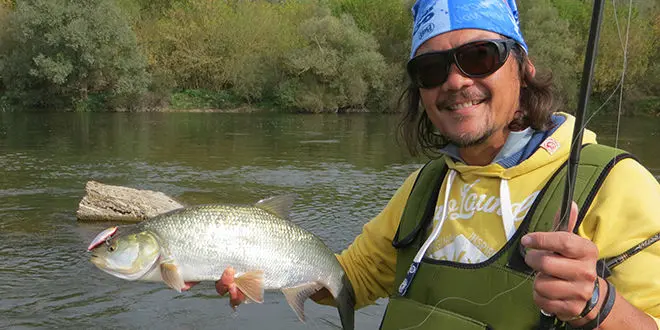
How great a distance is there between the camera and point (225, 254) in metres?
3.53

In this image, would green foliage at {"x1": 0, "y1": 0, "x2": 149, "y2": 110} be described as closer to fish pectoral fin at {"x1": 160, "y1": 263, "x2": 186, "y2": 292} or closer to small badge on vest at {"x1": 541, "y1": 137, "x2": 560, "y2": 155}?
fish pectoral fin at {"x1": 160, "y1": 263, "x2": 186, "y2": 292}

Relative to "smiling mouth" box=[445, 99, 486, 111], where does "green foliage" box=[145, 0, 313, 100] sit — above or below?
above

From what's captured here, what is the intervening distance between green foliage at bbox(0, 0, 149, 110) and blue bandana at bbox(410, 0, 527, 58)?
46510 mm

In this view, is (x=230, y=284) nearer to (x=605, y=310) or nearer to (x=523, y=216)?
(x=523, y=216)

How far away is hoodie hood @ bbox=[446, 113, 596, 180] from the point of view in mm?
2471

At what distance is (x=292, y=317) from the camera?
7.77 m

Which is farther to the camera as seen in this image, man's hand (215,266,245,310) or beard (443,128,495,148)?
man's hand (215,266,245,310)

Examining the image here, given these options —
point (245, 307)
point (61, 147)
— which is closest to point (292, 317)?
point (245, 307)

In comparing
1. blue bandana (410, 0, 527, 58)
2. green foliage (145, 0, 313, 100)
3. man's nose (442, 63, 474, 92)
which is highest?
green foliage (145, 0, 313, 100)

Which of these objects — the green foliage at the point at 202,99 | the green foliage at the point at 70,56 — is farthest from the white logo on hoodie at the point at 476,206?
the green foliage at the point at 202,99

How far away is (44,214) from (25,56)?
132 feet

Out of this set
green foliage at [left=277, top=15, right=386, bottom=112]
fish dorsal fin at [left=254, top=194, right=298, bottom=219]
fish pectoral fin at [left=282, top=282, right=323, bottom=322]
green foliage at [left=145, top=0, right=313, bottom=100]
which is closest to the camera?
fish pectoral fin at [left=282, top=282, right=323, bottom=322]

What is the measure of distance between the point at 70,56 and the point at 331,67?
20.7 m

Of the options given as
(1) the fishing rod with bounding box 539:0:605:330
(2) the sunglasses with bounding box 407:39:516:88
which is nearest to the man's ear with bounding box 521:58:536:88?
(2) the sunglasses with bounding box 407:39:516:88
